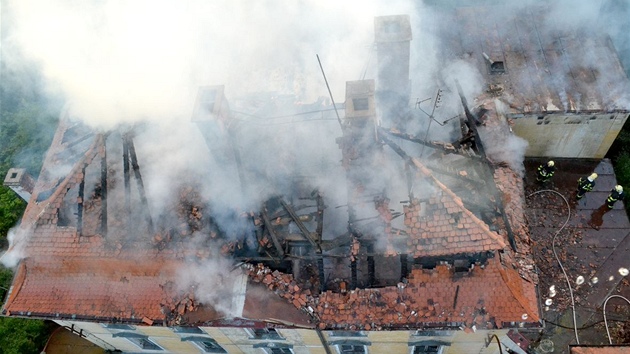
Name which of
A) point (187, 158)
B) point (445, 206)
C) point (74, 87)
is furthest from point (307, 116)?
point (74, 87)

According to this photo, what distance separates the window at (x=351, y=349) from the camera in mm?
11627

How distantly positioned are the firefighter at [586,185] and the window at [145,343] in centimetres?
1457

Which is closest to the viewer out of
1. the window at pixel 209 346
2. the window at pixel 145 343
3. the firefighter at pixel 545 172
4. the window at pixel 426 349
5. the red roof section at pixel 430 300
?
the red roof section at pixel 430 300

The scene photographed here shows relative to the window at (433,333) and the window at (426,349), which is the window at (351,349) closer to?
the window at (426,349)

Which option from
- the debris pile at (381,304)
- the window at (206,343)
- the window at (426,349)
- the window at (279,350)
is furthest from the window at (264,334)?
the window at (426,349)

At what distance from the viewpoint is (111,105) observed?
35.6 feet

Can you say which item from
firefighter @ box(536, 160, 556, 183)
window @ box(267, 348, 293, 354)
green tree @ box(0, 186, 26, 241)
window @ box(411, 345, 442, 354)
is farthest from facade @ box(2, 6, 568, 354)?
green tree @ box(0, 186, 26, 241)

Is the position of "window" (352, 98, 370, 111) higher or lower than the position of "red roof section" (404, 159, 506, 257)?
higher

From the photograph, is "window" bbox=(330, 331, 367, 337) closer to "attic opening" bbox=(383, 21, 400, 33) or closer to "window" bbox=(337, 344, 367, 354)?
"window" bbox=(337, 344, 367, 354)

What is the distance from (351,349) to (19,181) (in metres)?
10.2

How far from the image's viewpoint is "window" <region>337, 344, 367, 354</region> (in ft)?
38.1

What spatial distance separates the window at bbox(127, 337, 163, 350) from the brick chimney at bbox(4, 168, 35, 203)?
209 inches

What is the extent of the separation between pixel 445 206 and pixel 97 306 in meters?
8.43

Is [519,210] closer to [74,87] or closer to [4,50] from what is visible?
[74,87]
